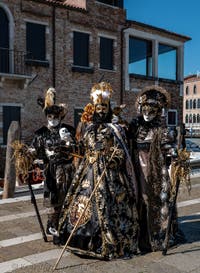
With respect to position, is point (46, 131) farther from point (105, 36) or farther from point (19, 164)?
point (105, 36)

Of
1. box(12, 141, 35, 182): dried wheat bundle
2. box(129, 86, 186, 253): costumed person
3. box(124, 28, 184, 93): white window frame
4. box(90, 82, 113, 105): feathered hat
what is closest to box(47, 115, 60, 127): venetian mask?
box(12, 141, 35, 182): dried wheat bundle

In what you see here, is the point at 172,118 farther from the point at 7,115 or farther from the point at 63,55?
the point at 7,115

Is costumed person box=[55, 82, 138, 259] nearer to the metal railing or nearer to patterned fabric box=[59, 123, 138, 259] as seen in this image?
patterned fabric box=[59, 123, 138, 259]

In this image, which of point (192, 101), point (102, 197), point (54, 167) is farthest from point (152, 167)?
point (192, 101)

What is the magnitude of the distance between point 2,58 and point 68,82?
330 cm

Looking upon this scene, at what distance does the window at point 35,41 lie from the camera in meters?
14.9

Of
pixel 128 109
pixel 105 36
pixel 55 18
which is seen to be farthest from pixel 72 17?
pixel 128 109

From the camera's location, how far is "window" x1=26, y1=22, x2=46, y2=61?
14938mm

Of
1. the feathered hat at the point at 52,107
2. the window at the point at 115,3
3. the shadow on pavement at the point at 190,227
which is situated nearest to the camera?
the feathered hat at the point at 52,107

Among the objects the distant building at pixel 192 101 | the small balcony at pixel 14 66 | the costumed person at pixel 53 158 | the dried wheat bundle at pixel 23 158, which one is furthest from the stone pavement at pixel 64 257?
the distant building at pixel 192 101

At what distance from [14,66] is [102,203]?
1180 cm

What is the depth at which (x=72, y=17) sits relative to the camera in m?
16.1

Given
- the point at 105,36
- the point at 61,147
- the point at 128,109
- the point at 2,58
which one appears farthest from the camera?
the point at 128,109

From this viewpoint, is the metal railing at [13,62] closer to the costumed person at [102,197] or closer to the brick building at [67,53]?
the brick building at [67,53]
